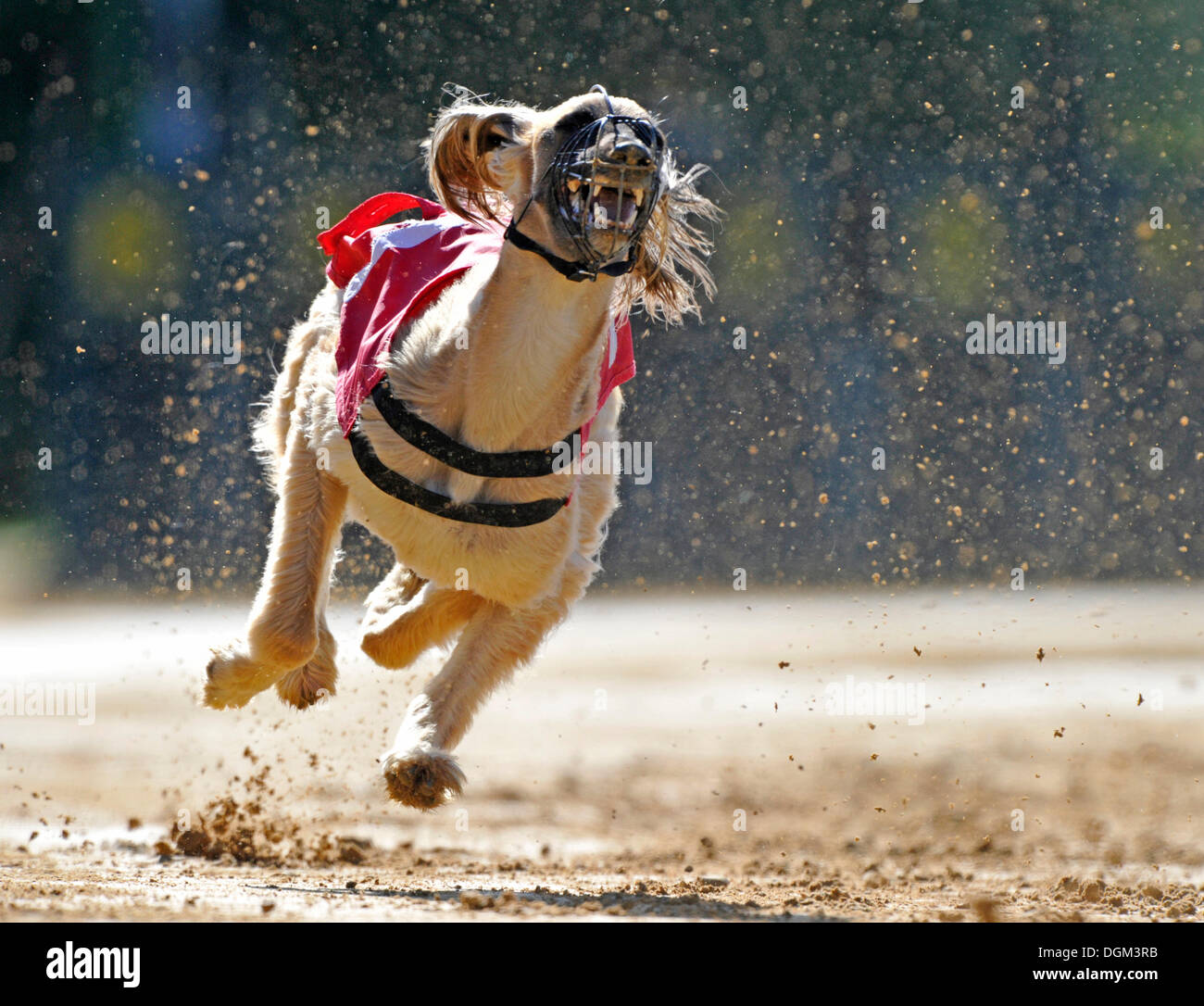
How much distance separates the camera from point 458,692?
11.5ft

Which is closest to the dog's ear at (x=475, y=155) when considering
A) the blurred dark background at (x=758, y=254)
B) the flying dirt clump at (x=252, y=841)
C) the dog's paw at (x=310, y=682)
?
the dog's paw at (x=310, y=682)

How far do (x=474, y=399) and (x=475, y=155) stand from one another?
0.58 meters

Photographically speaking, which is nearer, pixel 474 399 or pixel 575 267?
pixel 575 267

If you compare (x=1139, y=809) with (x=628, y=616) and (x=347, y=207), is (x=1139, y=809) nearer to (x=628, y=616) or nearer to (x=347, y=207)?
(x=628, y=616)

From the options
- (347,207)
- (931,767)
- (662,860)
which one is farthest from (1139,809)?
(347,207)

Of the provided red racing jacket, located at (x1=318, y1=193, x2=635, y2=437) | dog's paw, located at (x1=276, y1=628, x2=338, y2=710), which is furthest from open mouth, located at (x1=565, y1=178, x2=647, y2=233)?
dog's paw, located at (x1=276, y1=628, x2=338, y2=710)

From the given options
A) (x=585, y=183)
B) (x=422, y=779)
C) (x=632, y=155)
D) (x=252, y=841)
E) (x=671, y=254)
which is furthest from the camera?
(x=252, y=841)

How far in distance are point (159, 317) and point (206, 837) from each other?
6.69 m

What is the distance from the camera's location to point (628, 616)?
420 inches

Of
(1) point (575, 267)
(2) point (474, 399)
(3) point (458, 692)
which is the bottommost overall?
(3) point (458, 692)

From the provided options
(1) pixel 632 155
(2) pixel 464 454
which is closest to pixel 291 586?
(2) pixel 464 454

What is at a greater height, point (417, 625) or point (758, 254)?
point (758, 254)

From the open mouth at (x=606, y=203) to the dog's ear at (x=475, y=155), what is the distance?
36 centimetres

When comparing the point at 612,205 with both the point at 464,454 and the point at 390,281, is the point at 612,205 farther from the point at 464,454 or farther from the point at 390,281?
the point at 390,281
